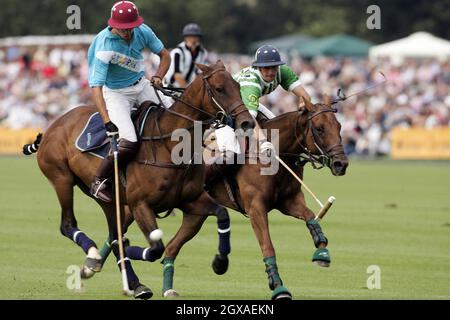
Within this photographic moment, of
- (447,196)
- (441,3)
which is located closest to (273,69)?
(447,196)

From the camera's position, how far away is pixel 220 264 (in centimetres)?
1219

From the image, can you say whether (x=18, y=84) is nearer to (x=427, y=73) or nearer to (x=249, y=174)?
(x=427, y=73)

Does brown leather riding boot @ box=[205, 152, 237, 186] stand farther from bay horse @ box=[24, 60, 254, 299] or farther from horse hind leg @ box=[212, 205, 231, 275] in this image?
bay horse @ box=[24, 60, 254, 299]

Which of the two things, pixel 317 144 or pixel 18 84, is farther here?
pixel 18 84

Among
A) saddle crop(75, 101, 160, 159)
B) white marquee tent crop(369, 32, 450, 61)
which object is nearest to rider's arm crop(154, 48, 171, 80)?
saddle crop(75, 101, 160, 159)

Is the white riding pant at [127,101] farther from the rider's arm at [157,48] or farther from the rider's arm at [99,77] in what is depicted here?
the rider's arm at [157,48]

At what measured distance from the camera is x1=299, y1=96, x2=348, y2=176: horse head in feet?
37.0

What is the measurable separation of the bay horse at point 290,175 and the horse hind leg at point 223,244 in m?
0.01

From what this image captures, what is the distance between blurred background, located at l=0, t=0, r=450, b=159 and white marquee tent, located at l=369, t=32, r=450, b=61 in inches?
1.4

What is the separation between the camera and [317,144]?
11523 mm

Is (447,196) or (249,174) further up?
(249,174)

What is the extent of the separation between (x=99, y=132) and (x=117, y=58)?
837 millimetres

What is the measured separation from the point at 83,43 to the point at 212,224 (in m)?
25.1
